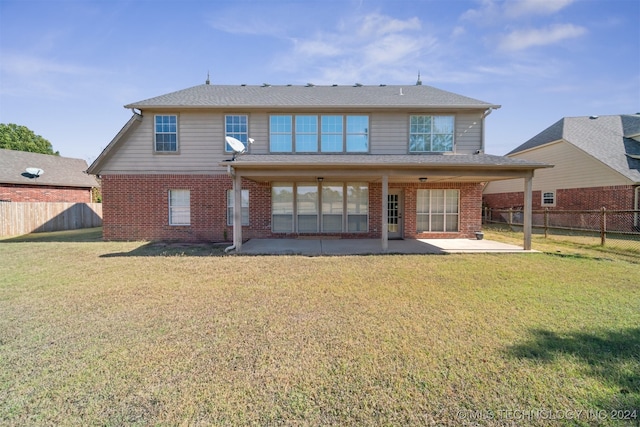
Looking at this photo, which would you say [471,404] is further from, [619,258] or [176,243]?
[176,243]

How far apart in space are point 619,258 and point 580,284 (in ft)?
14.2

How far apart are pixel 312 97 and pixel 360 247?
710 centimetres

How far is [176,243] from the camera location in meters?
11.5

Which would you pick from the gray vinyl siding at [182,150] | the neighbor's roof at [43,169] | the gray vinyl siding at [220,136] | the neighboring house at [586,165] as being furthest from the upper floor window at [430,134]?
the neighbor's roof at [43,169]

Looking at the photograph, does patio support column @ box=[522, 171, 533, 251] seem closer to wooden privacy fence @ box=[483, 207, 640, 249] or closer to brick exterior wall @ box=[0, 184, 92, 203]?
wooden privacy fence @ box=[483, 207, 640, 249]

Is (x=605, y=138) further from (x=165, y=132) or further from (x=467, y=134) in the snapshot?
(x=165, y=132)

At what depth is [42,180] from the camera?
1945 cm

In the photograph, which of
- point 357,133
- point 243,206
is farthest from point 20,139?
point 357,133

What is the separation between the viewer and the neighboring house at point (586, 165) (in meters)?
15.2

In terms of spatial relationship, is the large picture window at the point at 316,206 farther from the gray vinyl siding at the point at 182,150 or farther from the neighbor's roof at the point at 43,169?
the neighbor's roof at the point at 43,169

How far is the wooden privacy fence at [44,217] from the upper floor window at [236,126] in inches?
495

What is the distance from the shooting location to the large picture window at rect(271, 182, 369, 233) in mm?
12344

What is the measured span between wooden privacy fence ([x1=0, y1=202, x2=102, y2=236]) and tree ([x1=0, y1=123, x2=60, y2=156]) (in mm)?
31091

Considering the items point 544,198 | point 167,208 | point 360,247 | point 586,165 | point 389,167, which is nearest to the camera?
point 389,167
